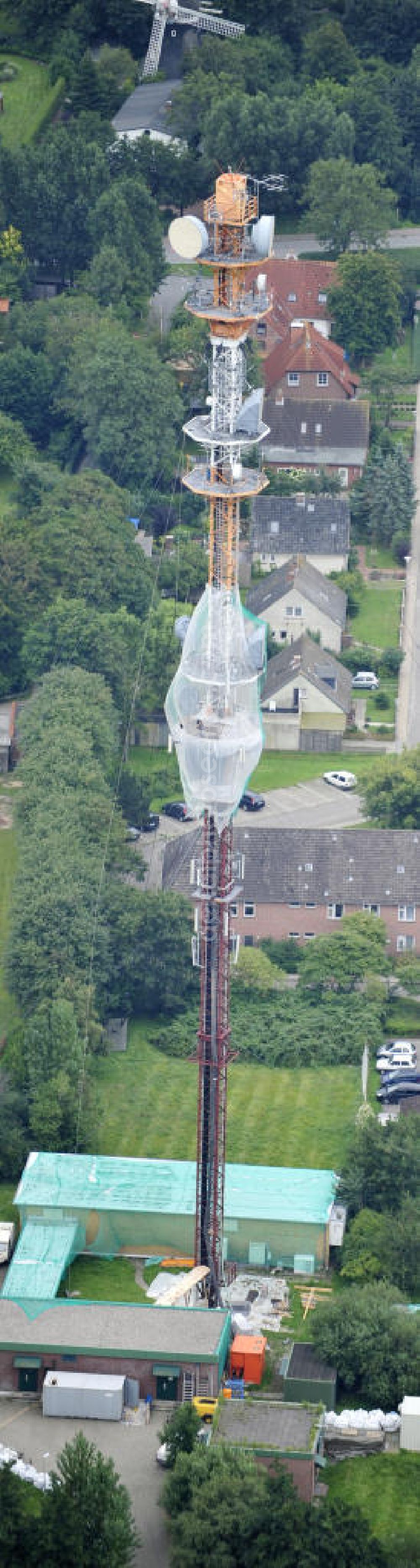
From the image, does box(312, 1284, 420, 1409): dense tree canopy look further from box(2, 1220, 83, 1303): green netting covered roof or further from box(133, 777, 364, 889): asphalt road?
box(133, 777, 364, 889): asphalt road

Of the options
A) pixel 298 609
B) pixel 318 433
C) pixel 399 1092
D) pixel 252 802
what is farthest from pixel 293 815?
pixel 318 433

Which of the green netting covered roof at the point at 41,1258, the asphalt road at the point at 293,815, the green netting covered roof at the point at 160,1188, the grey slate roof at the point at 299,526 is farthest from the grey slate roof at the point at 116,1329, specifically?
the grey slate roof at the point at 299,526

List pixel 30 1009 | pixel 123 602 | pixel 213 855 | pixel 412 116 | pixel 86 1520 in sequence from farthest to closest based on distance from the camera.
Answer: pixel 412 116
pixel 123 602
pixel 30 1009
pixel 213 855
pixel 86 1520

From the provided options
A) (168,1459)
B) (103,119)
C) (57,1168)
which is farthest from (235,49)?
(168,1459)

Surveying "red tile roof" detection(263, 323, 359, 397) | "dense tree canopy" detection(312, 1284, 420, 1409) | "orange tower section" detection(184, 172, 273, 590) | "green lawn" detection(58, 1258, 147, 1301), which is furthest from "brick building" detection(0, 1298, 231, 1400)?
"red tile roof" detection(263, 323, 359, 397)

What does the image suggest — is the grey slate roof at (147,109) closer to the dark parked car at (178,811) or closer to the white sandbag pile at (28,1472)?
the dark parked car at (178,811)

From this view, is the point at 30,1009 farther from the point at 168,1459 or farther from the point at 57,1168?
the point at 168,1459
